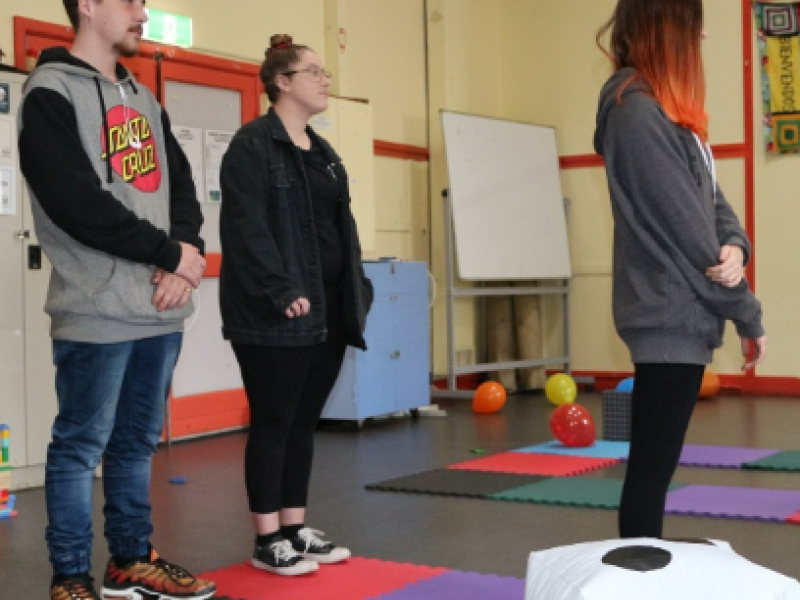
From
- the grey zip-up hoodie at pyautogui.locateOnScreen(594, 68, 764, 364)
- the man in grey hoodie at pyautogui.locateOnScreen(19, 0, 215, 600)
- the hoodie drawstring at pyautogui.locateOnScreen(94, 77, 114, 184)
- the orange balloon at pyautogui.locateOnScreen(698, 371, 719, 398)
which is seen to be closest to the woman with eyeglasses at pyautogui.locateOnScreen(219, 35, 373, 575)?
the man in grey hoodie at pyautogui.locateOnScreen(19, 0, 215, 600)

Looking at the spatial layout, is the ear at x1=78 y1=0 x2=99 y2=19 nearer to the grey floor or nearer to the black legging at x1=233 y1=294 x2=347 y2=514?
the black legging at x1=233 y1=294 x2=347 y2=514

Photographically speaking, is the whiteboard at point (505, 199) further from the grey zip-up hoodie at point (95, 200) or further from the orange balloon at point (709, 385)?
the grey zip-up hoodie at point (95, 200)

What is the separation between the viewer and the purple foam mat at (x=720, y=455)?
4676 millimetres

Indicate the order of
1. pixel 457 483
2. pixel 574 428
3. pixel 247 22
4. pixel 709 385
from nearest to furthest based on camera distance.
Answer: pixel 457 483 < pixel 574 428 < pixel 247 22 < pixel 709 385

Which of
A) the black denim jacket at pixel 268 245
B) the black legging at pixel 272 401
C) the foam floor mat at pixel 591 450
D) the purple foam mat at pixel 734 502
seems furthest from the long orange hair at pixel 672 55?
the foam floor mat at pixel 591 450

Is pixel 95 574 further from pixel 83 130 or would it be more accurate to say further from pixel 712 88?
pixel 712 88

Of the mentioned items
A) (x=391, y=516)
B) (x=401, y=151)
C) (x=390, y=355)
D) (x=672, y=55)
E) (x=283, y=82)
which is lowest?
(x=391, y=516)

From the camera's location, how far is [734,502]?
3857 millimetres

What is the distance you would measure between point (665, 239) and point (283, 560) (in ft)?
4.53

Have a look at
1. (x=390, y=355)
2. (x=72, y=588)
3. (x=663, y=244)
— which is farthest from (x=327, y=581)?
(x=390, y=355)

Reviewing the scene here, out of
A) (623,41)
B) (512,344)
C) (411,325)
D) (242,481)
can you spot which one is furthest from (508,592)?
(512,344)

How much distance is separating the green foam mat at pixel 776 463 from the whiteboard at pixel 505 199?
2.73 m

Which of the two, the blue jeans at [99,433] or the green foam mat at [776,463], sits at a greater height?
the blue jeans at [99,433]

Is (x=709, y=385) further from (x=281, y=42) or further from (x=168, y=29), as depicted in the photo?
(x=281, y=42)
